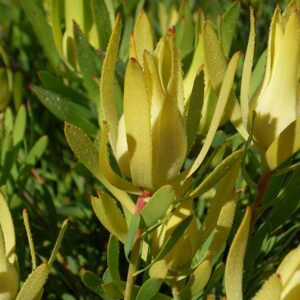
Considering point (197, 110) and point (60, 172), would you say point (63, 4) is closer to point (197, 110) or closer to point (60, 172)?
point (60, 172)

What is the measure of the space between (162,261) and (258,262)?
0.80ft

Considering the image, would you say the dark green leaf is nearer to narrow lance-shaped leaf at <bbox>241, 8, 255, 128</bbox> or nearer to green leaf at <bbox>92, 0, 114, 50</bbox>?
narrow lance-shaped leaf at <bbox>241, 8, 255, 128</bbox>

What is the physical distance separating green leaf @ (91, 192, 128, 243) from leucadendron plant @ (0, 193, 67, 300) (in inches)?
1.3

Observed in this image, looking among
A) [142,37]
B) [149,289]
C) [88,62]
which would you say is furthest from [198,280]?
[88,62]

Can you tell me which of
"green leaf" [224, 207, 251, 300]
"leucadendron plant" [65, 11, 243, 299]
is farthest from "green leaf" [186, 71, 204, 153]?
"green leaf" [224, 207, 251, 300]

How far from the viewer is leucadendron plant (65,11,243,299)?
22.4 inches

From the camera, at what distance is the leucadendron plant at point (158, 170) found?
1.87 feet

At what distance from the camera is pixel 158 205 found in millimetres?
570

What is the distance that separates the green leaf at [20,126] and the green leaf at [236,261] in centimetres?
46

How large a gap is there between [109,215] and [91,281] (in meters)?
0.08

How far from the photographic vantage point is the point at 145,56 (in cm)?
58

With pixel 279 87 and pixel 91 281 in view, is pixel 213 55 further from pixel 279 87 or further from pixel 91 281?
pixel 91 281

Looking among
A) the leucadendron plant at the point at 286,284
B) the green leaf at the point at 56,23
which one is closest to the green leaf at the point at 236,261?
the leucadendron plant at the point at 286,284

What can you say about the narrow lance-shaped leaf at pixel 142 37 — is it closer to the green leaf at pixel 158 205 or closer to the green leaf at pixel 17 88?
the green leaf at pixel 158 205
